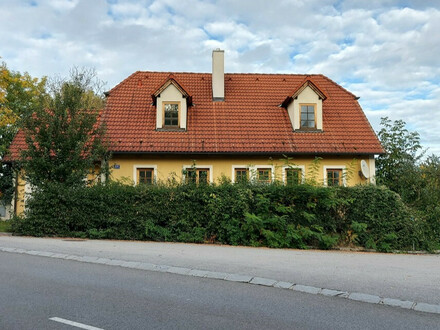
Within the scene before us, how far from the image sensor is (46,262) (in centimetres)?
984

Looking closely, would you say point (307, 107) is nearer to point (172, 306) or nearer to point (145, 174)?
point (145, 174)

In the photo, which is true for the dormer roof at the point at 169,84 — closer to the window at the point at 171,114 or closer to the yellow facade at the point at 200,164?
the window at the point at 171,114

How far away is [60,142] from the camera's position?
15922 mm

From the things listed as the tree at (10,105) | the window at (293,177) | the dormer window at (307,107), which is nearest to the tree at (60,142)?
the tree at (10,105)

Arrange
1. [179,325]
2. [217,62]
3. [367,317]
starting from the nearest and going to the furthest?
[179,325], [367,317], [217,62]

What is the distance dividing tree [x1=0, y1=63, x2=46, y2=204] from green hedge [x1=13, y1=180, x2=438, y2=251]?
14.3 feet

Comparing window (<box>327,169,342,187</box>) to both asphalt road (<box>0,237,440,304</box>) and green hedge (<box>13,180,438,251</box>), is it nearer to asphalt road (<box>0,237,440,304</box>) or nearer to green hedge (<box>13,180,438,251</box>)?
green hedge (<box>13,180,438,251</box>)

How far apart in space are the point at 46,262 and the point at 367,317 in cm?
716

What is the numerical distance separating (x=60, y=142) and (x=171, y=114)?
697 cm

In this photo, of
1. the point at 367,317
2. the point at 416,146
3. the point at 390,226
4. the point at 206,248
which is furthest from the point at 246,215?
the point at 416,146

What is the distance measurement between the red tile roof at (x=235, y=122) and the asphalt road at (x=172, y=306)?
1264cm

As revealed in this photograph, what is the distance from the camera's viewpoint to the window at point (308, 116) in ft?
72.7

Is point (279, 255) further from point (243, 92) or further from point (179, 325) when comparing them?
point (243, 92)

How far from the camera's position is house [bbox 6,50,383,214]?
2050 cm
